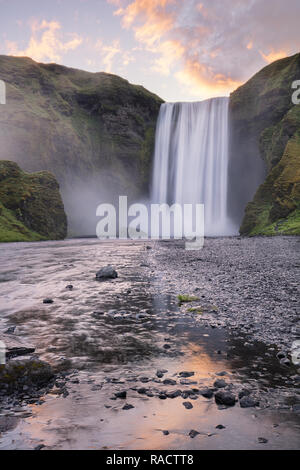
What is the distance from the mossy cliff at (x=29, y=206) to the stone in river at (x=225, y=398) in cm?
5862

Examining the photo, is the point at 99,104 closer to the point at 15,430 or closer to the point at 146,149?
the point at 146,149

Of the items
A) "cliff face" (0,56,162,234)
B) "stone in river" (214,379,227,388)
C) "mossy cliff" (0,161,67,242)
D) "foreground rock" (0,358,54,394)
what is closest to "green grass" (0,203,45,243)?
"mossy cliff" (0,161,67,242)

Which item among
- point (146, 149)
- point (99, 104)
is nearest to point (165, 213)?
point (146, 149)

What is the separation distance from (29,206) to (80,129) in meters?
50.1

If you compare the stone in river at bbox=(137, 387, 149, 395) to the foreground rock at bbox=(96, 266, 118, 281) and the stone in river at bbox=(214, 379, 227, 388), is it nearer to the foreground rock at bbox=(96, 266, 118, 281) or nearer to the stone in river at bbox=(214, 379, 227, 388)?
the stone in river at bbox=(214, 379, 227, 388)

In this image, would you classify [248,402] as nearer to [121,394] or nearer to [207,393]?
[207,393]

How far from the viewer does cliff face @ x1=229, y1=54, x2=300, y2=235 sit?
52.0 meters

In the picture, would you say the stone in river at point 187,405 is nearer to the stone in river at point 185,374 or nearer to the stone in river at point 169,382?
the stone in river at point 169,382

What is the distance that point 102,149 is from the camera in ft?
363

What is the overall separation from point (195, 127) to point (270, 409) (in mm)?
92212

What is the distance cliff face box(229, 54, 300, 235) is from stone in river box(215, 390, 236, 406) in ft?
134

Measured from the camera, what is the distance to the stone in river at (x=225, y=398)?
182 inches

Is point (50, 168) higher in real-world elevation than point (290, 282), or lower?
higher

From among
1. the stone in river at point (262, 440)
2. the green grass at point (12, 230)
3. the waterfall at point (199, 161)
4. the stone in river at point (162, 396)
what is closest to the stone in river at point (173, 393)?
the stone in river at point (162, 396)
